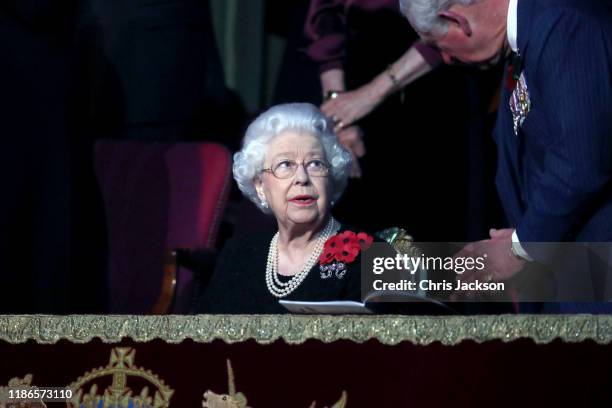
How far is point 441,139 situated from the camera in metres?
3.83

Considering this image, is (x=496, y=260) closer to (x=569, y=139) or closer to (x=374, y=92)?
(x=569, y=139)

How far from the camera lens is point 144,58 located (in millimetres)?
4957

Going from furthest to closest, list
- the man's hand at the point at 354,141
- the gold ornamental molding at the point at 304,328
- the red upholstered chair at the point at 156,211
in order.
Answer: the red upholstered chair at the point at 156,211
the man's hand at the point at 354,141
the gold ornamental molding at the point at 304,328

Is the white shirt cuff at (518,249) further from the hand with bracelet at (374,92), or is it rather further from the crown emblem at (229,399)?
the hand with bracelet at (374,92)

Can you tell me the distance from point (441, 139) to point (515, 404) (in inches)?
78.1

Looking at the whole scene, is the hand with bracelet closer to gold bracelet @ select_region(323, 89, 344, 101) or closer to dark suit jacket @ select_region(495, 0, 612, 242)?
gold bracelet @ select_region(323, 89, 344, 101)

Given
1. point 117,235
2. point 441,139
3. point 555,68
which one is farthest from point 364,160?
Answer: point 555,68

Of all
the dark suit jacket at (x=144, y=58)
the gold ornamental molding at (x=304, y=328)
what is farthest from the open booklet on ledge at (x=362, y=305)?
the dark suit jacket at (x=144, y=58)

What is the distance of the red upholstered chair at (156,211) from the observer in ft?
13.7

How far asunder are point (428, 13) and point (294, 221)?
0.65 meters

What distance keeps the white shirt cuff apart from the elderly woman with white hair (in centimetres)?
42

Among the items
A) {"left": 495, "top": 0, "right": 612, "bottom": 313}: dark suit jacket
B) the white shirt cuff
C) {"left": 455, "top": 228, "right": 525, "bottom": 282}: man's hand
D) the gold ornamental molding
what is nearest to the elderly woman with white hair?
{"left": 455, "top": 228, "right": 525, "bottom": 282}: man's hand

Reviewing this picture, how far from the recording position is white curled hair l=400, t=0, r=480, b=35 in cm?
268

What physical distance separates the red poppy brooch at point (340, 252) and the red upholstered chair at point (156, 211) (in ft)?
4.26
